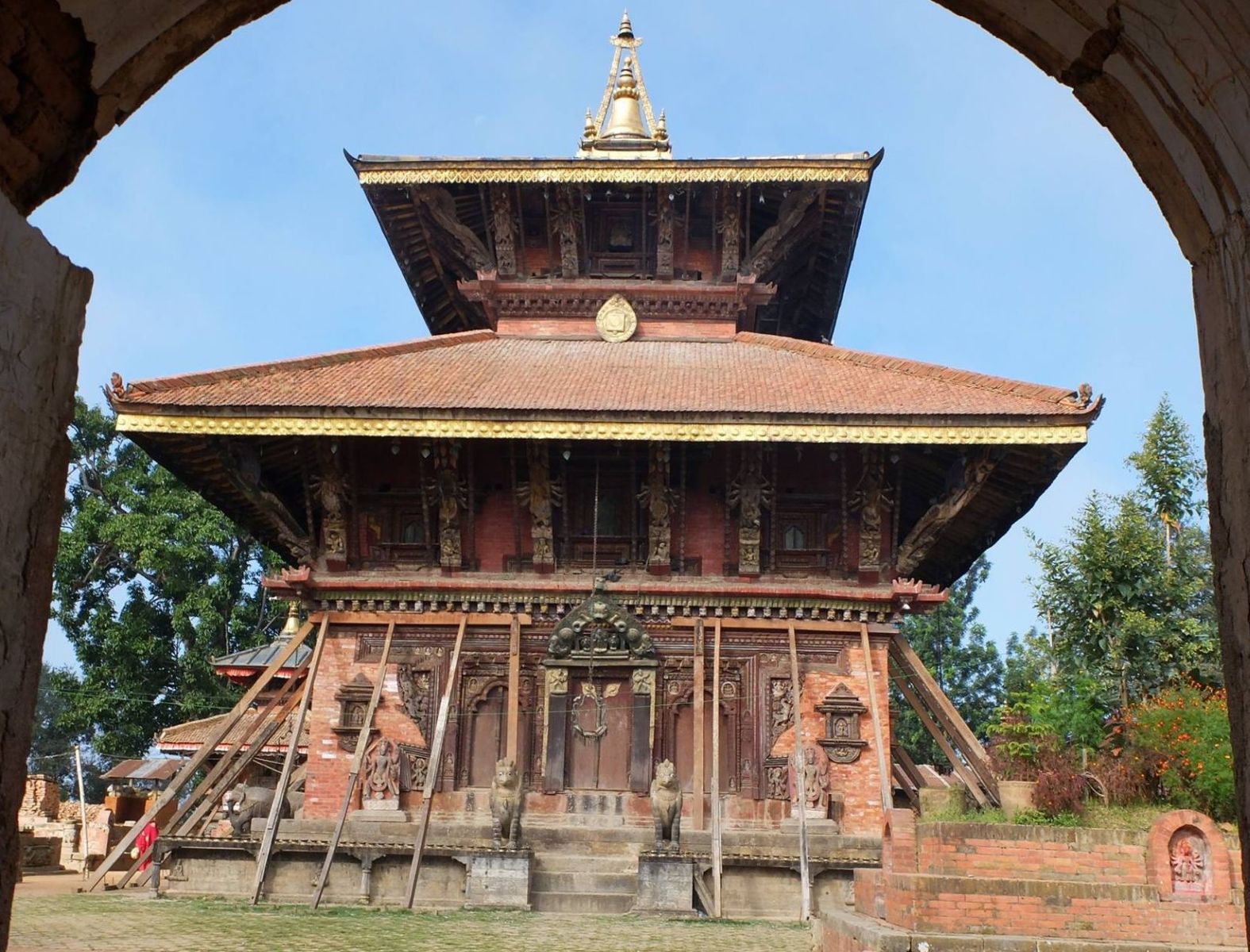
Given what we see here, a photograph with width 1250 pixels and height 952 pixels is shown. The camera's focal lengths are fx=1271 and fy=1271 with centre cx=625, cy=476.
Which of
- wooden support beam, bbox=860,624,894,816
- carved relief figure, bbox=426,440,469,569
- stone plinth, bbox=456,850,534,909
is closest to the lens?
stone plinth, bbox=456,850,534,909

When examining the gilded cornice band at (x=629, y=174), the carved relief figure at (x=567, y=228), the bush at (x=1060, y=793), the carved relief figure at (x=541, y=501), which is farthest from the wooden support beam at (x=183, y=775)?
the bush at (x=1060, y=793)

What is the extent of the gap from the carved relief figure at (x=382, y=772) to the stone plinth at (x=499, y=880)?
2281mm

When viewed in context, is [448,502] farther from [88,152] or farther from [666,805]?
[88,152]

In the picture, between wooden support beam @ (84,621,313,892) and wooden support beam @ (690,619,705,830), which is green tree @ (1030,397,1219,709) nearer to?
wooden support beam @ (690,619,705,830)

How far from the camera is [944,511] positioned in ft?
58.4

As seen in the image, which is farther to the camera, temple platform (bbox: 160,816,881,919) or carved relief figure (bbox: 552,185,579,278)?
carved relief figure (bbox: 552,185,579,278)

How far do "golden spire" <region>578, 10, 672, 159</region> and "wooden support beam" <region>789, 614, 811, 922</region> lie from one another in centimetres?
1175

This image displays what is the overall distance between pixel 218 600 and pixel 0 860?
44810 millimetres

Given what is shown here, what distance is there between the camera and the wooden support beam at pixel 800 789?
1505 centimetres

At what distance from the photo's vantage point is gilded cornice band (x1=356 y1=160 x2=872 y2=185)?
67.5ft

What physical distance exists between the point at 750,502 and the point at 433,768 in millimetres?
5677

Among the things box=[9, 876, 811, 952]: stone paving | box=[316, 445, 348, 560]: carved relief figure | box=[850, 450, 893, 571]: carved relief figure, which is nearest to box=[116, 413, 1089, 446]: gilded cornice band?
box=[850, 450, 893, 571]: carved relief figure

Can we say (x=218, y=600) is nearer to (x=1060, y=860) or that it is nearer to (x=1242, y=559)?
(x=1060, y=860)

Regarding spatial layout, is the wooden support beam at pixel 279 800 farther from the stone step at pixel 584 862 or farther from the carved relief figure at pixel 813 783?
the carved relief figure at pixel 813 783
